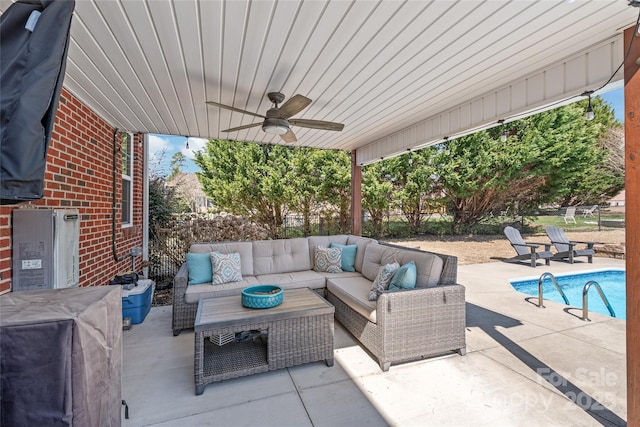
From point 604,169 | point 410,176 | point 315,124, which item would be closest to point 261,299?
point 315,124

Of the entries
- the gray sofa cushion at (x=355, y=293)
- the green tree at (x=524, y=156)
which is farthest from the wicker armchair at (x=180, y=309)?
the green tree at (x=524, y=156)

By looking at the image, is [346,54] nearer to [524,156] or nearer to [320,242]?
[320,242]

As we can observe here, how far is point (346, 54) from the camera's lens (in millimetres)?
2477

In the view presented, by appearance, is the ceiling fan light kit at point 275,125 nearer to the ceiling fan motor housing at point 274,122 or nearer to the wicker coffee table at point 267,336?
the ceiling fan motor housing at point 274,122

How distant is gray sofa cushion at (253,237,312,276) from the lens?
Answer: 412 centimetres

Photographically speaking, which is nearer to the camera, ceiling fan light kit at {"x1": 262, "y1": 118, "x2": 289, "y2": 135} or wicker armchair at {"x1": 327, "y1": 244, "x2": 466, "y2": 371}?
wicker armchair at {"x1": 327, "y1": 244, "x2": 466, "y2": 371}

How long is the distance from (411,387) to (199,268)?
271 cm

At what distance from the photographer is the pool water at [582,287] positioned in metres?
5.10

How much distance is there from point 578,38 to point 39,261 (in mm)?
4572

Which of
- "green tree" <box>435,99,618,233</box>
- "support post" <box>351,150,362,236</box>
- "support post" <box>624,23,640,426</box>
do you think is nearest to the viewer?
"support post" <box>624,23,640,426</box>

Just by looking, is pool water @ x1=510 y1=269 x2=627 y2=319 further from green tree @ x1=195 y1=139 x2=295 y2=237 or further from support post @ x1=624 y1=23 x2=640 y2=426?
green tree @ x1=195 y1=139 x2=295 y2=237

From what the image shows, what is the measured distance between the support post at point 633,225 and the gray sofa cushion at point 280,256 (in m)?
3.35

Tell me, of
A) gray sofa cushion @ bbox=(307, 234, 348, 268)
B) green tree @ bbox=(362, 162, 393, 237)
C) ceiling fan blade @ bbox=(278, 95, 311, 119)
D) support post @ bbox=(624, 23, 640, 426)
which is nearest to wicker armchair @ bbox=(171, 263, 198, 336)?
gray sofa cushion @ bbox=(307, 234, 348, 268)

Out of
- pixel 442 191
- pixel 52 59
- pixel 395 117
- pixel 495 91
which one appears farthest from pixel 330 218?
pixel 52 59
